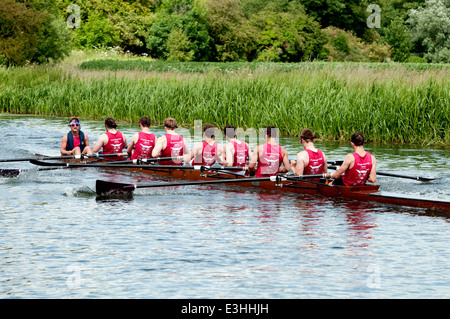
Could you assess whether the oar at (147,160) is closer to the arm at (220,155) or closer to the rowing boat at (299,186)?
the rowing boat at (299,186)

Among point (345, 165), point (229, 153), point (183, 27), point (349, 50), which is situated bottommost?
point (345, 165)

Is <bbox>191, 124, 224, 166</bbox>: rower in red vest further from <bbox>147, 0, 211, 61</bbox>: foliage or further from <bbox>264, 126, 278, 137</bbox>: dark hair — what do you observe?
<bbox>147, 0, 211, 61</bbox>: foliage

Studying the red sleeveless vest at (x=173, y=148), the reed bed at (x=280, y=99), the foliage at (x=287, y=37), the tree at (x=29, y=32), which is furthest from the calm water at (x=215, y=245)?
the foliage at (x=287, y=37)

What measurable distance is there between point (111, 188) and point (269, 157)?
10.3 feet

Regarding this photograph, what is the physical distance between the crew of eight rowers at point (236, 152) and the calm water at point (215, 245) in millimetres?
582

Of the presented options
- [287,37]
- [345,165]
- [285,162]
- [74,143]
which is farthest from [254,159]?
[287,37]

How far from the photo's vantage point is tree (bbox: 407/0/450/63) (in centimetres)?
6206

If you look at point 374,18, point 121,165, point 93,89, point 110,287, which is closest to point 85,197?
point 121,165

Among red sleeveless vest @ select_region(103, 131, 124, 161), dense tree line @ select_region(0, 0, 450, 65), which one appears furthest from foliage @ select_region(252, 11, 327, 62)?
red sleeveless vest @ select_region(103, 131, 124, 161)

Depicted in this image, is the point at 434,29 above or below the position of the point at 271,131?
above

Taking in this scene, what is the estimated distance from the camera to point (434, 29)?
63500 mm

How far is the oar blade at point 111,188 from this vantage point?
45.4 feet

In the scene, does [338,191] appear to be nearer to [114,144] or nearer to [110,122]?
[110,122]

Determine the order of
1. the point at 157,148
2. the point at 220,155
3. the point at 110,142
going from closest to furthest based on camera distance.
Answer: the point at 220,155
the point at 157,148
the point at 110,142
